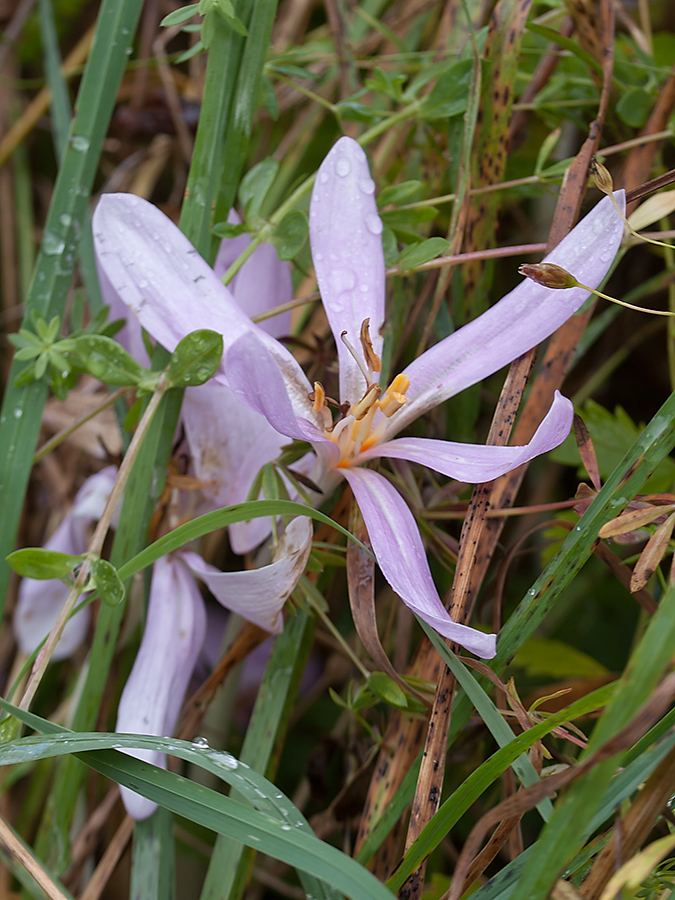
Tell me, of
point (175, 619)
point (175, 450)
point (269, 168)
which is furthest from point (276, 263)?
point (175, 619)

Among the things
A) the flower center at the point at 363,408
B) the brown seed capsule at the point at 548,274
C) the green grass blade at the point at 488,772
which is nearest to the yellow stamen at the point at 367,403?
the flower center at the point at 363,408

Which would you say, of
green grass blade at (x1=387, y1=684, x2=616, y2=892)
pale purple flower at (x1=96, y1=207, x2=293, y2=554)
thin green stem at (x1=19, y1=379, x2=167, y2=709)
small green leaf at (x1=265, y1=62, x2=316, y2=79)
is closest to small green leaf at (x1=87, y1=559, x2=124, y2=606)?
thin green stem at (x1=19, y1=379, x2=167, y2=709)

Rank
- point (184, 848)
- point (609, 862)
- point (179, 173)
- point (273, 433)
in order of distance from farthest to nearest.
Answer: point (179, 173) < point (184, 848) < point (273, 433) < point (609, 862)

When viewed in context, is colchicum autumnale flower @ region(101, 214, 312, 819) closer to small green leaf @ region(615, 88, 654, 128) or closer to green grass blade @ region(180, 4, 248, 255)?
green grass blade @ region(180, 4, 248, 255)

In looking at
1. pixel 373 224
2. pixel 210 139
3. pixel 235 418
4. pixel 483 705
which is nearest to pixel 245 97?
pixel 210 139

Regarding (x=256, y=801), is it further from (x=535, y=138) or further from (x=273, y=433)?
(x=535, y=138)

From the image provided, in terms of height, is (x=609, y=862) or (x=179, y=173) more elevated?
(x=179, y=173)

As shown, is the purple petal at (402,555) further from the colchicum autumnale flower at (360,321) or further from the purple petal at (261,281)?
the purple petal at (261,281)
